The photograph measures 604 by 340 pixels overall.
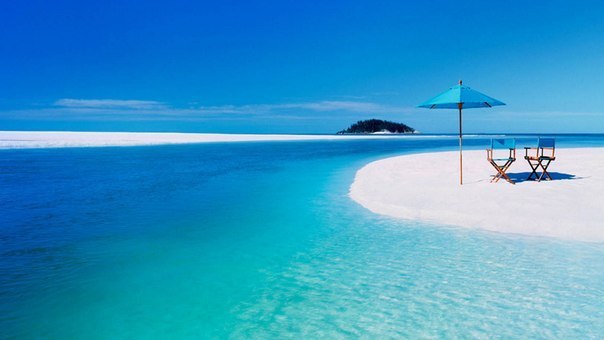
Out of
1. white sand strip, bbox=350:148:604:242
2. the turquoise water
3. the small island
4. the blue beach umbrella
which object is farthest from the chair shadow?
the small island

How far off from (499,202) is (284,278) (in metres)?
5.34

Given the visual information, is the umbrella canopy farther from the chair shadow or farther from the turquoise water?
the turquoise water

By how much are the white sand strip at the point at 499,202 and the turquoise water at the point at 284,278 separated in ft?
1.75

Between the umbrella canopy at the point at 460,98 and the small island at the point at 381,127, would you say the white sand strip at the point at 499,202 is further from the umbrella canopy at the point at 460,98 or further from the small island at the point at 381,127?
the small island at the point at 381,127

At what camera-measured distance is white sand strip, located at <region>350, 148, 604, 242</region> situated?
646 cm

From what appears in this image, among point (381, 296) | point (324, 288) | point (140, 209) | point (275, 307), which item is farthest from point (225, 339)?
point (140, 209)

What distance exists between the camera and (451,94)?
32.3 ft

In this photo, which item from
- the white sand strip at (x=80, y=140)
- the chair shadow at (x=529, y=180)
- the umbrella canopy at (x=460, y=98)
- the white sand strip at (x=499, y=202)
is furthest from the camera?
the white sand strip at (x=80, y=140)

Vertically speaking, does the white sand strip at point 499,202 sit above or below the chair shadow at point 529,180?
below

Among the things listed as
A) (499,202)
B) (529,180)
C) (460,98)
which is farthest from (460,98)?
(529,180)

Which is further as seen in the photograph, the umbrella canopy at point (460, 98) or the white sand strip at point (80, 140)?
the white sand strip at point (80, 140)

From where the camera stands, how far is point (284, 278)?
477cm

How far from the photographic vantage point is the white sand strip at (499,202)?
6.46 metres

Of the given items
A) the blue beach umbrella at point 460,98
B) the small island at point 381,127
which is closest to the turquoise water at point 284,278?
the blue beach umbrella at point 460,98
